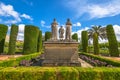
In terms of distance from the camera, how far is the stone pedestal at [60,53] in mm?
11031

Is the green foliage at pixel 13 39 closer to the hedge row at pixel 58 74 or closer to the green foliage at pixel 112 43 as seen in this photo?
the green foliage at pixel 112 43

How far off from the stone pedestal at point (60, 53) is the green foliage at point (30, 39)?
46.9 feet

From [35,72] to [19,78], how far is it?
66 centimetres

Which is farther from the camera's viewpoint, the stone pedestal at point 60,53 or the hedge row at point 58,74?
the stone pedestal at point 60,53

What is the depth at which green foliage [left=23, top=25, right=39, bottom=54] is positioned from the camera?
24.9 metres

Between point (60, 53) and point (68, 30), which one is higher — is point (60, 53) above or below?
below

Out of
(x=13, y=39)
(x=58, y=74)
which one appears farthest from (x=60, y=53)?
(x=13, y=39)

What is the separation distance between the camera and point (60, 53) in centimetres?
1112

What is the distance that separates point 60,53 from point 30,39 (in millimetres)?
14710

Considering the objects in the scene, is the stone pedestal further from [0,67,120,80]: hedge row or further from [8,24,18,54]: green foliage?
[8,24,18,54]: green foliage

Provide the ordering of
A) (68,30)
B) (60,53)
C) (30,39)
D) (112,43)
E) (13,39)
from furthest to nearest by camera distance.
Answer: (13,39)
(112,43)
(30,39)
(68,30)
(60,53)

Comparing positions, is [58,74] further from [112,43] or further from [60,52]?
[112,43]

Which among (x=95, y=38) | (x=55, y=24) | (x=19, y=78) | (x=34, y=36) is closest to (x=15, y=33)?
(x=34, y=36)

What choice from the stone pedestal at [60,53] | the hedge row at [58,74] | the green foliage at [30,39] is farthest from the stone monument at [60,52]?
the green foliage at [30,39]
